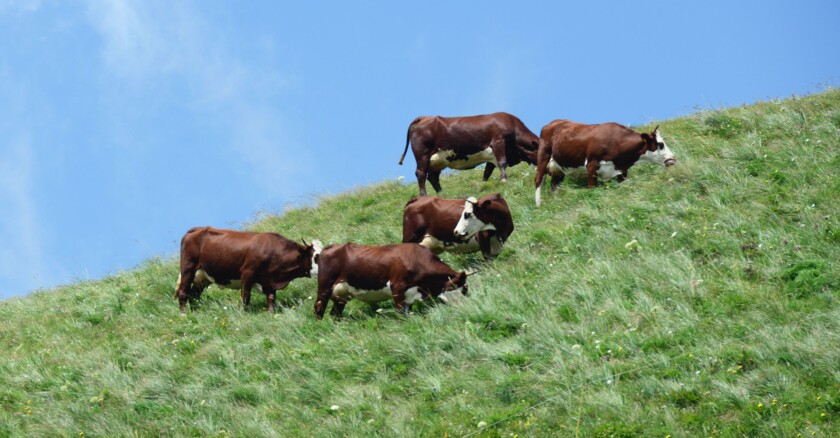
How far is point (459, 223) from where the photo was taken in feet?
60.1

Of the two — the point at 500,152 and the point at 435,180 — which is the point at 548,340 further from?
the point at 435,180

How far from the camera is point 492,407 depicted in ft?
41.9

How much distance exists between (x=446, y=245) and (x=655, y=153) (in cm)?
589

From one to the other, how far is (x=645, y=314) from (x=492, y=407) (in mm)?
3006

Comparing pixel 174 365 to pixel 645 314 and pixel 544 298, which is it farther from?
pixel 645 314

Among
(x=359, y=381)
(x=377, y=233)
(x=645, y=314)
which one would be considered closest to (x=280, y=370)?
(x=359, y=381)

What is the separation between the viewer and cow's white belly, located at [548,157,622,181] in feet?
72.0

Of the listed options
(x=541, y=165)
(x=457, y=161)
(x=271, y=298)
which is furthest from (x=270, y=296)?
(x=457, y=161)

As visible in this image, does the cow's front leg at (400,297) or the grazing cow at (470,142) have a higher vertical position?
the grazing cow at (470,142)

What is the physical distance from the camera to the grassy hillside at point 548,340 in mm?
12234

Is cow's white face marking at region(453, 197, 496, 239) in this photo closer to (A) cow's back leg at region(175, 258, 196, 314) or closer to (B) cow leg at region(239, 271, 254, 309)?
(B) cow leg at region(239, 271, 254, 309)

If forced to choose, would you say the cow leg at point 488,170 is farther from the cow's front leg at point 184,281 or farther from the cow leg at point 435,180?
the cow's front leg at point 184,281

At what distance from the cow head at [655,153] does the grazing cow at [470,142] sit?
378 cm

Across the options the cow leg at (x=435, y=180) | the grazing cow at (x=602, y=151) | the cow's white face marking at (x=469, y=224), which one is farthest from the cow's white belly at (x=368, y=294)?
the cow leg at (x=435, y=180)
